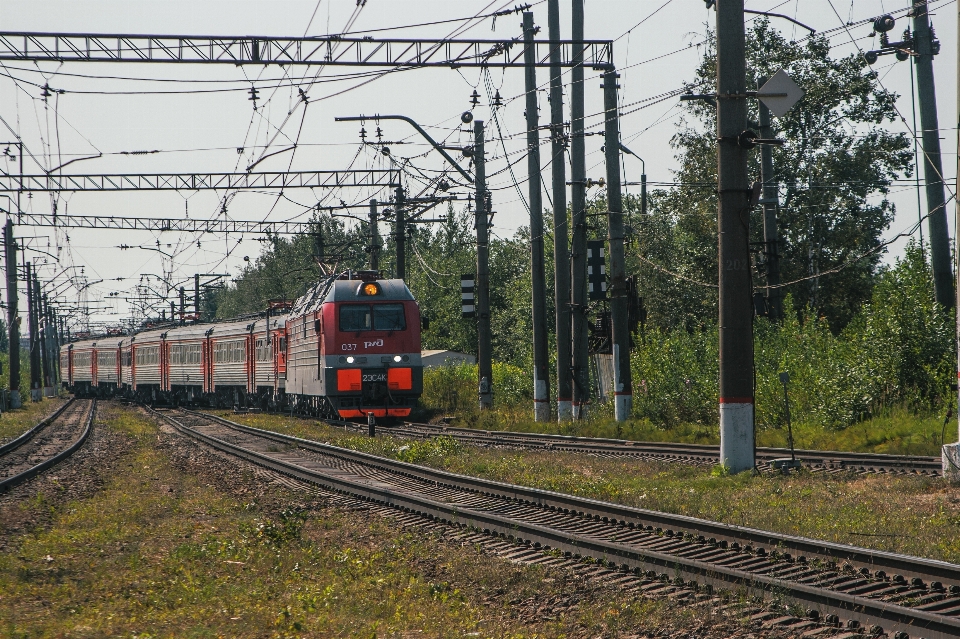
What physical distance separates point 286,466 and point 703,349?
40.0 ft

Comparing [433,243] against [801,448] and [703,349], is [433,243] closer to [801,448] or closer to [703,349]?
[703,349]

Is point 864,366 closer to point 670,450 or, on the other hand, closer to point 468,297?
point 670,450

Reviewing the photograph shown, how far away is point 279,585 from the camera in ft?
27.6

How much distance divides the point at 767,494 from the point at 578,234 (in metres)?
14.0

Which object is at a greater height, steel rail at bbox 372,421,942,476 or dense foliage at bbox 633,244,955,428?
dense foliage at bbox 633,244,955,428

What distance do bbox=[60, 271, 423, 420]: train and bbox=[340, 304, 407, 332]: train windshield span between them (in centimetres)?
3

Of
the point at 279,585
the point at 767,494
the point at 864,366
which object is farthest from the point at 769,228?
the point at 279,585

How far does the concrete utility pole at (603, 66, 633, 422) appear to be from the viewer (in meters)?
23.5

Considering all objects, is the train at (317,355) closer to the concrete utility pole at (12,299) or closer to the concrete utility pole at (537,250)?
the concrete utility pole at (537,250)

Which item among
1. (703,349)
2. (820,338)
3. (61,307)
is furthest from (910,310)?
(61,307)

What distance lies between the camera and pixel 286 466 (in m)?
17.3

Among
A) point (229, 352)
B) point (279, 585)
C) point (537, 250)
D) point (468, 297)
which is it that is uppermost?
point (537, 250)

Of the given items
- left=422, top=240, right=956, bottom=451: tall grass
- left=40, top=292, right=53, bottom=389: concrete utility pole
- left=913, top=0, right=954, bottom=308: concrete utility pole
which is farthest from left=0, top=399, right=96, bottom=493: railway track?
left=40, top=292, right=53, bottom=389: concrete utility pole

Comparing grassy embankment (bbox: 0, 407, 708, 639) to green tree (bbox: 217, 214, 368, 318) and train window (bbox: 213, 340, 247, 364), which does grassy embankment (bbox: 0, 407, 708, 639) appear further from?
green tree (bbox: 217, 214, 368, 318)
